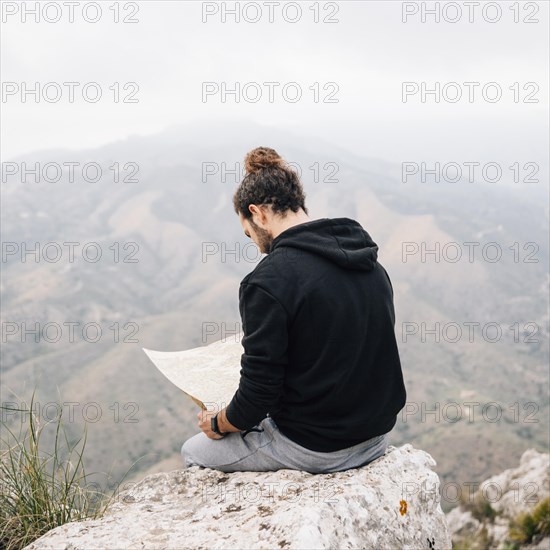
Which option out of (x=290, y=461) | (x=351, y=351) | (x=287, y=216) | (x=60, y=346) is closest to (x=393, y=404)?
(x=351, y=351)

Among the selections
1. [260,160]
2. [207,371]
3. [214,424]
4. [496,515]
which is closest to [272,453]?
[214,424]

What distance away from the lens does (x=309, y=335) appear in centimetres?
269

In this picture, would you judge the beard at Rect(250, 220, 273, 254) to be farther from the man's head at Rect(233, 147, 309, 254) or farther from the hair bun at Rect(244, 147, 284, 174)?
the hair bun at Rect(244, 147, 284, 174)

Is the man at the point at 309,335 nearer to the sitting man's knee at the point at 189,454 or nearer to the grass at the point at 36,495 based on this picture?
the sitting man's knee at the point at 189,454

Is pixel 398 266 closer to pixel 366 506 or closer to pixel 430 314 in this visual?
pixel 430 314

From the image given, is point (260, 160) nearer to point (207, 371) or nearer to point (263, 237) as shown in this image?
point (263, 237)

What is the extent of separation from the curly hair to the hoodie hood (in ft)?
0.53

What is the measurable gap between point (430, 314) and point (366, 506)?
6037 inches

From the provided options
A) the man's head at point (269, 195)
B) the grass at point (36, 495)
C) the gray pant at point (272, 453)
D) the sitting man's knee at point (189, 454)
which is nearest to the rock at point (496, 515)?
the gray pant at point (272, 453)

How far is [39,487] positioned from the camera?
3.21 meters

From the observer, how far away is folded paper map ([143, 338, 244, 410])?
330 cm

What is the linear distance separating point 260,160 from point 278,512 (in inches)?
69.8

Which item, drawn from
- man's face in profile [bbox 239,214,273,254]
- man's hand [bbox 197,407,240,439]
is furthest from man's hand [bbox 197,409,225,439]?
man's face in profile [bbox 239,214,273,254]

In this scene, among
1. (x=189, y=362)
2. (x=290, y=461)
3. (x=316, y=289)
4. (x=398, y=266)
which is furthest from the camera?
(x=398, y=266)
